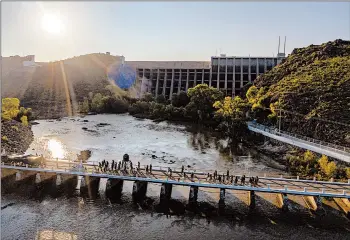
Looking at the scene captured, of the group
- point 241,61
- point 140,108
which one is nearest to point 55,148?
point 140,108

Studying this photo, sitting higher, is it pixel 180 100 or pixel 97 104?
pixel 180 100

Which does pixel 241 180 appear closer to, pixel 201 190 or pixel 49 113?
pixel 201 190

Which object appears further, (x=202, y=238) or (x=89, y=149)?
(x=89, y=149)

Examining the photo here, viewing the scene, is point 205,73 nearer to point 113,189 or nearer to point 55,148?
point 55,148

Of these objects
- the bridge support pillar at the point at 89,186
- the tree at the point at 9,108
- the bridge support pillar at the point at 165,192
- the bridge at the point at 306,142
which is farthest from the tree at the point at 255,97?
the tree at the point at 9,108

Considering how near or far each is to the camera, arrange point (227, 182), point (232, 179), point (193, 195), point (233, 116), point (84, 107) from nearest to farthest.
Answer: point (193, 195) → point (227, 182) → point (232, 179) → point (233, 116) → point (84, 107)

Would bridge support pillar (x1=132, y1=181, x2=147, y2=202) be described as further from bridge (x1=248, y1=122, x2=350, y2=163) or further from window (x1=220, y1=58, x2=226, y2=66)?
window (x1=220, y1=58, x2=226, y2=66)

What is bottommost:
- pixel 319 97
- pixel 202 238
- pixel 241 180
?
pixel 202 238

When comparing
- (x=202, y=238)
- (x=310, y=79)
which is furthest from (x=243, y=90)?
(x=202, y=238)
